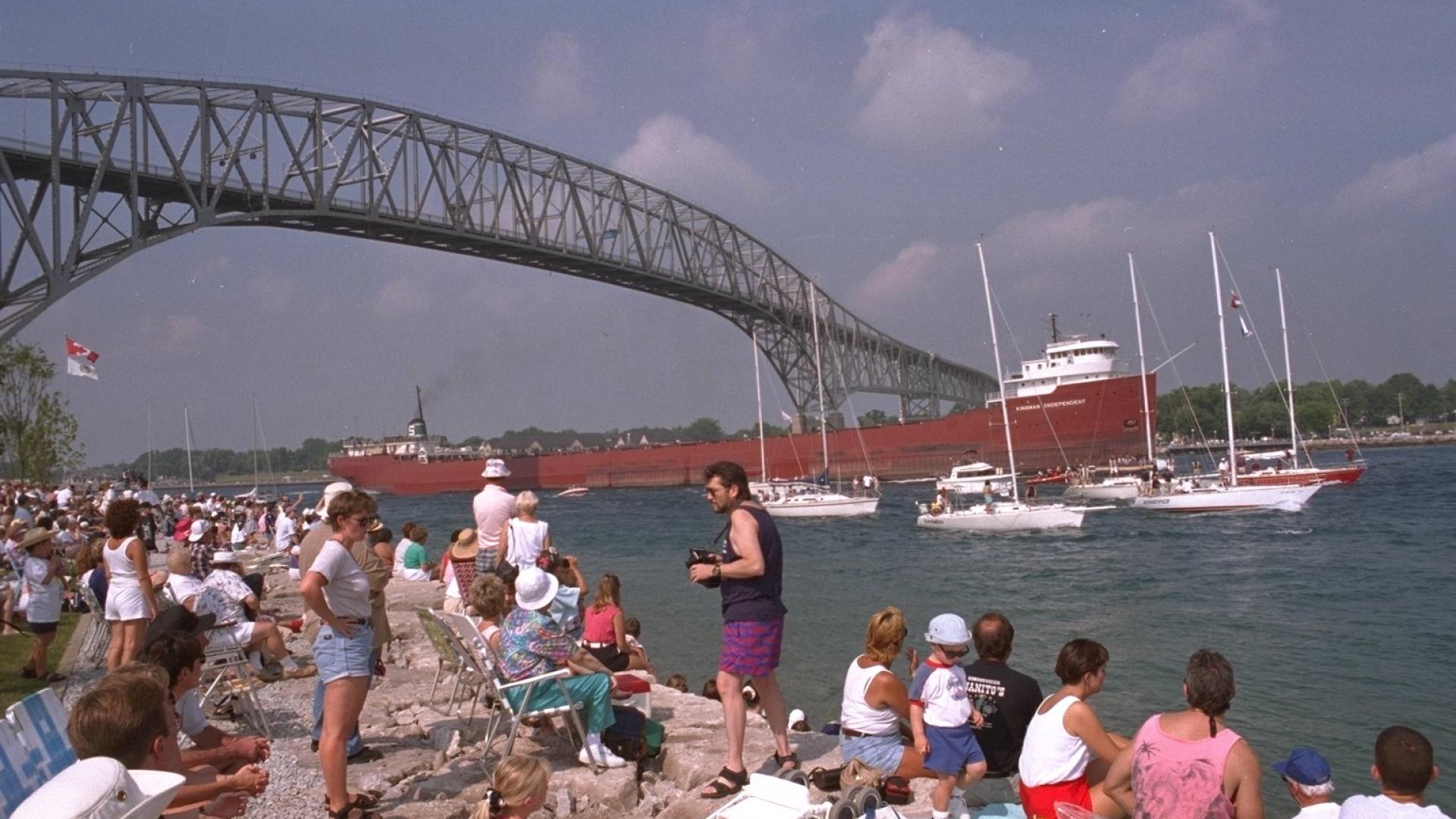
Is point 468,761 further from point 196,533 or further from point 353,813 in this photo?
point 196,533

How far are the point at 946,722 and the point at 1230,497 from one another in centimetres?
3325

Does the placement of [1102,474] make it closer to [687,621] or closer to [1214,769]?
[687,621]

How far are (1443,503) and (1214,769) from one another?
38.3 m

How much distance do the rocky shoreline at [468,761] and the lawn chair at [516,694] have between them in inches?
6.8

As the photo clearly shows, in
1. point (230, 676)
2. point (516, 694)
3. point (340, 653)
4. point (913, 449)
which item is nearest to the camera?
point (340, 653)

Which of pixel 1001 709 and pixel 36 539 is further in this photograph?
pixel 36 539

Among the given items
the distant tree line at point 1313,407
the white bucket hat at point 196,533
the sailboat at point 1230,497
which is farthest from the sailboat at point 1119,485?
the distant tree line at point 1313,407

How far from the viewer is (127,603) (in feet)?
21.3

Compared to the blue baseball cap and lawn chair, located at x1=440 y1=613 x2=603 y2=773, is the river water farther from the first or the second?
lawn chair, located at x1=440 y1=613 x2=603 y2=773

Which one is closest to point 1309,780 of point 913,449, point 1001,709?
point 1001,709

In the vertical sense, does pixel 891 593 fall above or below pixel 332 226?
below

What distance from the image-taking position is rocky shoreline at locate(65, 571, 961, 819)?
4.91 metres

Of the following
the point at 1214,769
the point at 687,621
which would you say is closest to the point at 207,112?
the point at 687,621

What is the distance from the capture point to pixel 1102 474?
45.8 metres
